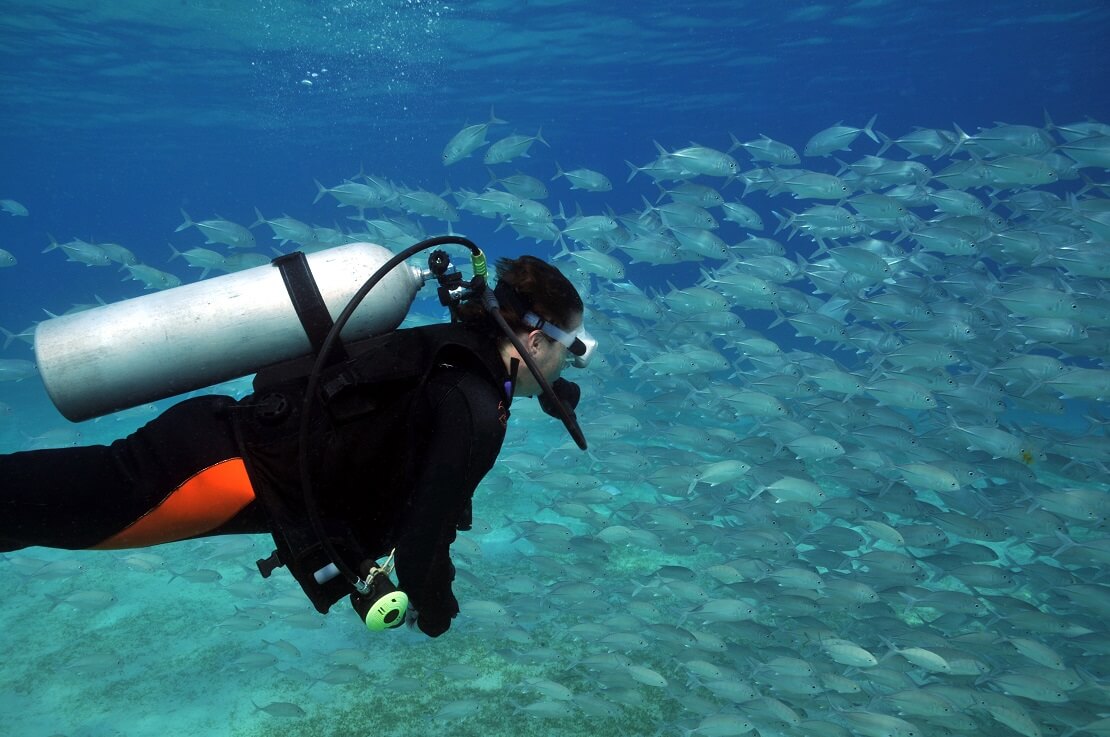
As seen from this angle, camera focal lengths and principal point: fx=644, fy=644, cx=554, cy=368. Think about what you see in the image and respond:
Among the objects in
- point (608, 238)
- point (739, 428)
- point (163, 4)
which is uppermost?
point (163, 4)

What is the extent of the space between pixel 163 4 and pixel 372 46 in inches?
316

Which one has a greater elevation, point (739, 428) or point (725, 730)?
point (725, 730)

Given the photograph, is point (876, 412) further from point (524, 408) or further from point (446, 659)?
point (446, 659)

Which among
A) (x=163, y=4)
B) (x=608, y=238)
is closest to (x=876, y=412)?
(x=608, y=238)

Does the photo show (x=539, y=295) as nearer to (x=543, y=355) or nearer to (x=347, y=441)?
(x=543, y=355)

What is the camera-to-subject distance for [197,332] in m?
2.34

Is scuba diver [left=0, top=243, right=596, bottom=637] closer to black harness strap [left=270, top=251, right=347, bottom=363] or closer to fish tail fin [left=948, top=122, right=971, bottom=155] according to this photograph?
black harness strap [left=270, top=251, right=347, bottom=363]

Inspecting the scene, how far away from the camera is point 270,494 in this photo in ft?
7.57

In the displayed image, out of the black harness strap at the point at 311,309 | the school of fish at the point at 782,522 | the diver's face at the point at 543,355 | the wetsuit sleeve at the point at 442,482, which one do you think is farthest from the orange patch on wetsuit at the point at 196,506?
the school of fish at the point at 782,522

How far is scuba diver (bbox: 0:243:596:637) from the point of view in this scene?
2.14 metres

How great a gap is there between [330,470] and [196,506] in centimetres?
53

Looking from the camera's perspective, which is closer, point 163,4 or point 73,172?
point 163,4

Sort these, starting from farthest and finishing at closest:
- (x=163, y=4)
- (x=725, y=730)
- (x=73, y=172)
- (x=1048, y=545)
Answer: (x=73, y=172) → (x=163, y=4) → (x=1048, y=545) → (x=725, y=730)

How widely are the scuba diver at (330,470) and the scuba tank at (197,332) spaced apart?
95 mm
